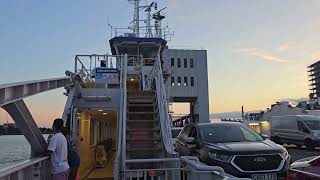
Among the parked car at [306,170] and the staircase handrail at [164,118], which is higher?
the staircase handrail at [164,118]

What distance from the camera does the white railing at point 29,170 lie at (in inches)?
209

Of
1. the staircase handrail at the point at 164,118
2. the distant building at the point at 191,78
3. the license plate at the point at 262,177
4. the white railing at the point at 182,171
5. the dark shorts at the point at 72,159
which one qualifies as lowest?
the license plate at the point at 262,177

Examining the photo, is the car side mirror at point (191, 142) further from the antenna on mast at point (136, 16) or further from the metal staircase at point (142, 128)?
the antenna on mast at point (136, 16)

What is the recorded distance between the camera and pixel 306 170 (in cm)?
564

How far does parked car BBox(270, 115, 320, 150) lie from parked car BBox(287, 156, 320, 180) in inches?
676

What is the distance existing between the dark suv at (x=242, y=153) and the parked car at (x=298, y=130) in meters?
13.1

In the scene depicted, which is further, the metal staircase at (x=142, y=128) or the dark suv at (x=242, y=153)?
the metal staircase at (x=142, y=128)

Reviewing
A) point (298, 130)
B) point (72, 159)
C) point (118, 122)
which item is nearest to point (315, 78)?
point (298, 130)

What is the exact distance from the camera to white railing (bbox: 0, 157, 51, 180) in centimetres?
530

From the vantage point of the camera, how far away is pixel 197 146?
10.2 meters

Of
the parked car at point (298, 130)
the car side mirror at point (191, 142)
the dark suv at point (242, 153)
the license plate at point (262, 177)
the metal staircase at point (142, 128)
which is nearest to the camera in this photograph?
the license plate at point (262, 177)

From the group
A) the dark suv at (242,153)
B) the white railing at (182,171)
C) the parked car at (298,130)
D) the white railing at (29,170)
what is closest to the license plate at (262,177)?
the dark suv at (242,153)

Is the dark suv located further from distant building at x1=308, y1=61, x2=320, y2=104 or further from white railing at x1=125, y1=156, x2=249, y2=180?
distant building at x1=308, y1=61, x2=320, y2=104

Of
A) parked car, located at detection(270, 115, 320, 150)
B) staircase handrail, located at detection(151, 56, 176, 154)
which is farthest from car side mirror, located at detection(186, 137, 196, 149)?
parked car, located at detection(270, 115, 320, 150)
